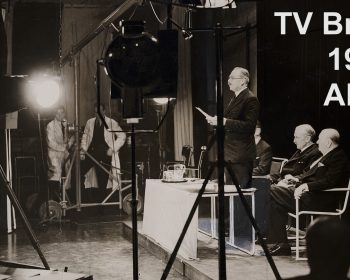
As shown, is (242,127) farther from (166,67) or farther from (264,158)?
(166,67)

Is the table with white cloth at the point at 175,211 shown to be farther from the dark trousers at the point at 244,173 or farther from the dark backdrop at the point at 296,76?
the dark backdrop at the point at 296,76

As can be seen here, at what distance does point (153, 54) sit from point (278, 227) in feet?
7.32

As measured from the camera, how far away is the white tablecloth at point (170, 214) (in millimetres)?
4297

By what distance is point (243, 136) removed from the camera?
15.2 feet

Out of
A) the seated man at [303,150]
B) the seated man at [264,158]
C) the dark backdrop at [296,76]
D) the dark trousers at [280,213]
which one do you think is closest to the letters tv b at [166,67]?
the dark trousers at [280,213]

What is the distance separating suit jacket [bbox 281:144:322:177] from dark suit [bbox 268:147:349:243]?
0.80ft

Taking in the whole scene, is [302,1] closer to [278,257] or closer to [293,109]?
[293,109]

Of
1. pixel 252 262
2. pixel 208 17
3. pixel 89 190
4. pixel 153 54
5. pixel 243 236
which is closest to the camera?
pixel 153 54

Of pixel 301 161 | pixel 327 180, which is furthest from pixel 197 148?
pixel 327 180

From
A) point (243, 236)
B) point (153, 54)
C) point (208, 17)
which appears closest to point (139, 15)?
point (208, 17)

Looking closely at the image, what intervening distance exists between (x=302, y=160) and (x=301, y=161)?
0.01 meters

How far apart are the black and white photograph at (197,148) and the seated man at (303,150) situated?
0.01 metres

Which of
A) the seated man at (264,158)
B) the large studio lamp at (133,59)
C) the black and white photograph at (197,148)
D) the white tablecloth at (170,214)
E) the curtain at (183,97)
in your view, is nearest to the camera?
the large studio lamp at (133,59)

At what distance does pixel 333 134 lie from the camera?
443cm
